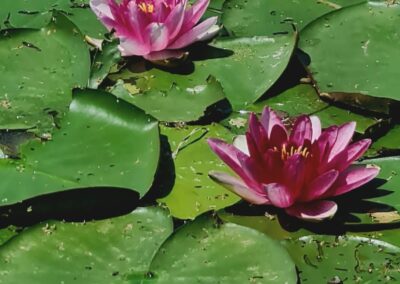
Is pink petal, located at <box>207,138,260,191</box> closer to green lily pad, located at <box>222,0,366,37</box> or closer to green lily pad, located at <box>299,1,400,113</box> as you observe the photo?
green lily pad, located at <box>299,1,400,113</box>

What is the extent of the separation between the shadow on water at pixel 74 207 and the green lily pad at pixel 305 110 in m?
0.39

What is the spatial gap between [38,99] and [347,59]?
818 mm

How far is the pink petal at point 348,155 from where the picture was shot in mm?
1874

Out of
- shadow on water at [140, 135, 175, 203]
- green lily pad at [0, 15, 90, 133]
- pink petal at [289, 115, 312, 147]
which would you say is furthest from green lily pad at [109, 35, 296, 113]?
pink petal at [289, 115, 312, 147]

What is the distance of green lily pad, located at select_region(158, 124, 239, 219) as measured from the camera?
1.92 meters

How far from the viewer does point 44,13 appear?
2.56 m

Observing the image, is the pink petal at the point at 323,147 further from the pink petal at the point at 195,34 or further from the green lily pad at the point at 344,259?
the pink petal at the point at 195,34

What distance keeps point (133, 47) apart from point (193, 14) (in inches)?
7.4

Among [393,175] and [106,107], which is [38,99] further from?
[393,175]

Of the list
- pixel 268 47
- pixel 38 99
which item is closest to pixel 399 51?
pixel 268 47

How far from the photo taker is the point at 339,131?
1927 millimetres

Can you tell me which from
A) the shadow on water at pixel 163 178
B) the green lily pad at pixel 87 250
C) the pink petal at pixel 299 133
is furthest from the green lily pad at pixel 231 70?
the green lily pad at pixel 87 250

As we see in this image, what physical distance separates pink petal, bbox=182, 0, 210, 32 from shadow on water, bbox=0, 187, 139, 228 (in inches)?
24.2

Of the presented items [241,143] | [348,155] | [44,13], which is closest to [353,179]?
[348,155]
